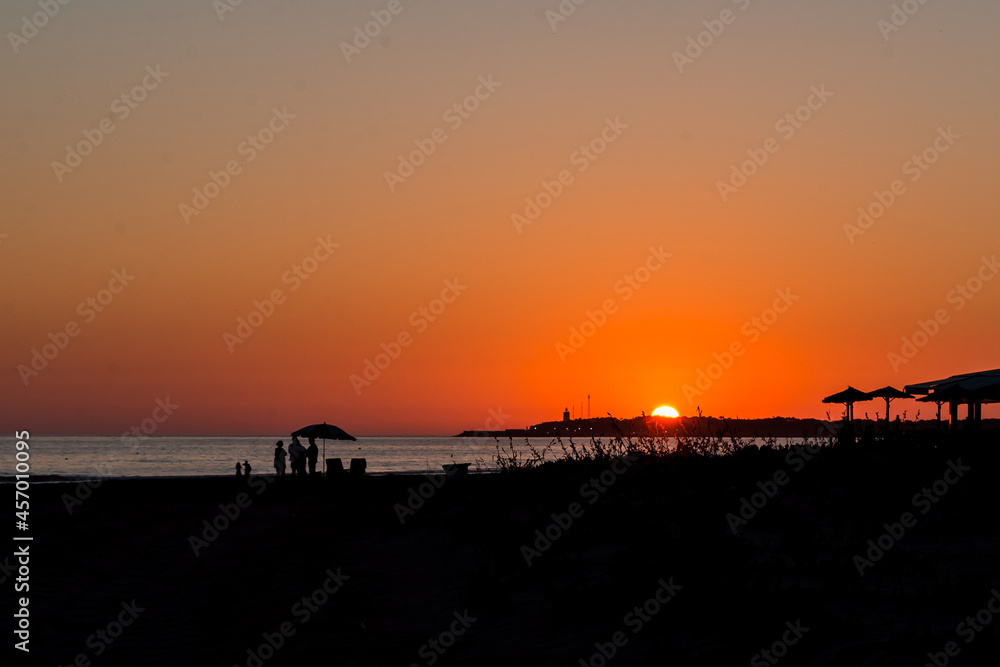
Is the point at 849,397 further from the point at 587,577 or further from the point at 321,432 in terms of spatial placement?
the point at 587,577

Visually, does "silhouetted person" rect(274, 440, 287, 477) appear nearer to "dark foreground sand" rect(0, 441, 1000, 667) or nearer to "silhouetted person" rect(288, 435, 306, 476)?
"silhouetted person" rect(288, 435, 306, 476)

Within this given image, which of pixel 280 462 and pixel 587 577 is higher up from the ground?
pixel 280 462

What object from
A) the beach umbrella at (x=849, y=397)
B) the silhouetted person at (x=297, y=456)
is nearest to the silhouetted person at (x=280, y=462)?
the silhouetted person at (x=297, y=456)

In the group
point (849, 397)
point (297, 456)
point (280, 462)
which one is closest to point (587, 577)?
point (297, 456)

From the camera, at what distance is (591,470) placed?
51.0 ft

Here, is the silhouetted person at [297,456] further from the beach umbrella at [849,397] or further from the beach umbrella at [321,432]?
the beach umbrella at [849,397]

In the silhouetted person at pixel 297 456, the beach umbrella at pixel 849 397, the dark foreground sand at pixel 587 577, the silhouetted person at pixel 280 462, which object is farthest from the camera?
the beach umbrella at pixel 849 397

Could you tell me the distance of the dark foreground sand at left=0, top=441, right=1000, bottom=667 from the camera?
666cm

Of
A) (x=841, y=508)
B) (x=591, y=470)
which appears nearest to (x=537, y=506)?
(x=591, y=470)

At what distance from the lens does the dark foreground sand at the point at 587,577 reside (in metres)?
6.66

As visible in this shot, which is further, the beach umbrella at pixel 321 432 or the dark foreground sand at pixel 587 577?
the beach umbrella at pixel 321 432

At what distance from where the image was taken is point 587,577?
29.5 ft

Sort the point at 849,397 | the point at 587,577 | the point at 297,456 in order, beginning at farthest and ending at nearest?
the point at 849,397 → the point at 297,456 → the point at 587,577

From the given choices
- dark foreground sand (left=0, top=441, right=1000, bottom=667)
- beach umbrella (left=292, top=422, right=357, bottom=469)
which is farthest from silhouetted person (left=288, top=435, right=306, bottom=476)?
dark foreground sand (left=0, top=441, right=1000, bottom=667)
